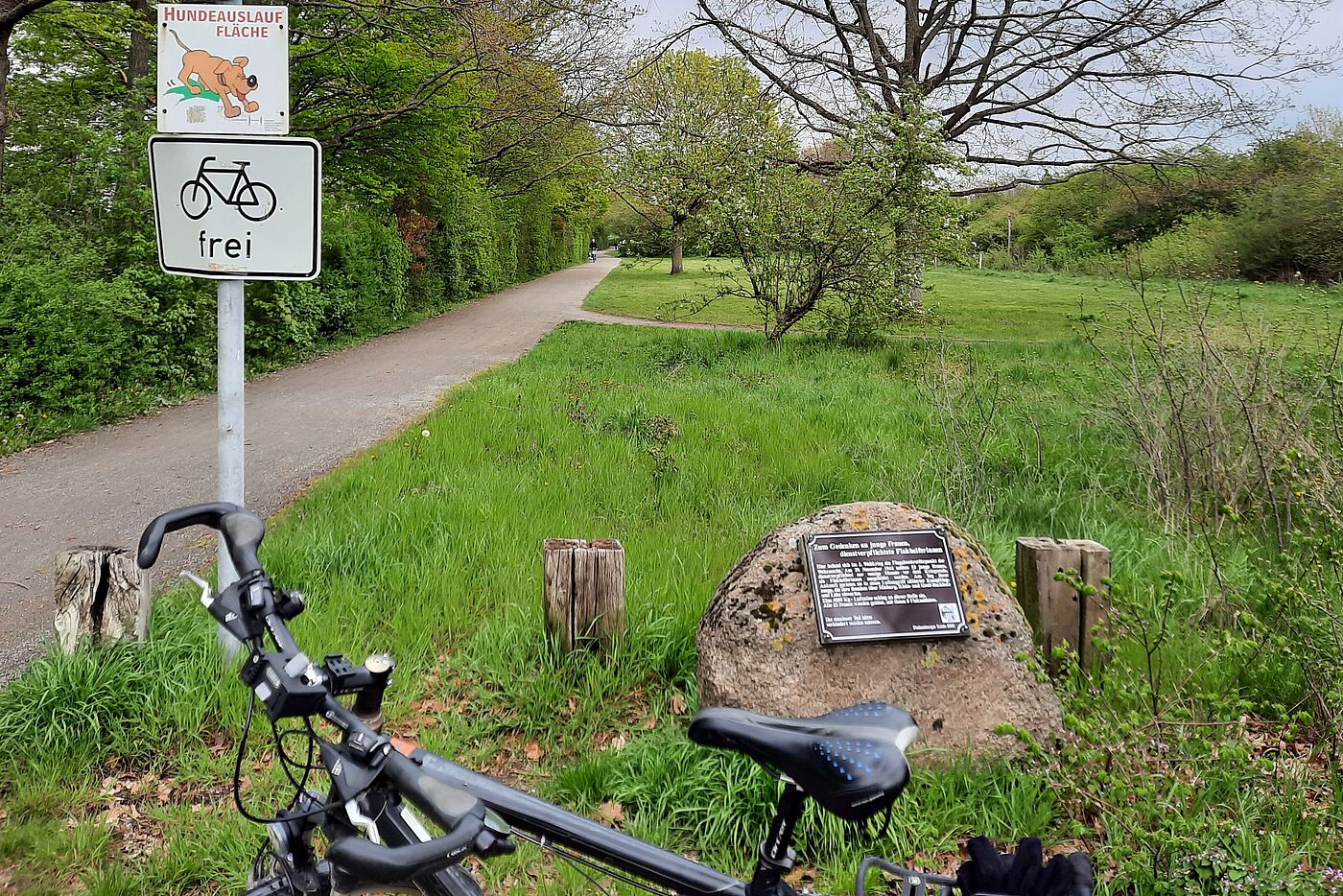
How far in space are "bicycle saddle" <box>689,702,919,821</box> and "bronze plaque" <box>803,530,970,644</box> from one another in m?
1.72

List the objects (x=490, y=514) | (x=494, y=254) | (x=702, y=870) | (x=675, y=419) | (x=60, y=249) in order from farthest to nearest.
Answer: (x=494, y=254)
(x=60, y=249)
(x=675, y=419)
(x=490, y=514)
(x=702, y=870)

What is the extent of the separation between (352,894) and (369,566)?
3.56 meters

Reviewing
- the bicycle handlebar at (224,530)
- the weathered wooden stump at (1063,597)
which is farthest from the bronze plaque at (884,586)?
the bicycle handlebar at (224,530)

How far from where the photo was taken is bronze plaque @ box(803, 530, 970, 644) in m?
3.05

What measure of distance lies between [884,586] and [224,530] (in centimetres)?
232

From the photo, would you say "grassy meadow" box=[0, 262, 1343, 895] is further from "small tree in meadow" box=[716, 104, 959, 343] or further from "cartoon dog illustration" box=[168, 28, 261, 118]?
"small tree in meadow" box=[716, 104, 959, 343]

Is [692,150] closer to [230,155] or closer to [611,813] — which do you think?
[230,155]

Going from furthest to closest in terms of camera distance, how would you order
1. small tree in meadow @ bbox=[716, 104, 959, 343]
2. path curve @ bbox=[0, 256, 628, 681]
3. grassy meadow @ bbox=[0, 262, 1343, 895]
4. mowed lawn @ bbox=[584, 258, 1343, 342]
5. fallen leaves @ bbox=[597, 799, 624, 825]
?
mowed lawn @ bbox=[584, 258, 1343, 342]
small tree in meadow @ bbox=[716, 104, 959, 343]
path curve @ bbox=[0, 256, 628, 681]
fallen leaves @ bbox=[597, 799, 624, 825]
grassy meadow @ bbox=[0, 262, 1343, 895]

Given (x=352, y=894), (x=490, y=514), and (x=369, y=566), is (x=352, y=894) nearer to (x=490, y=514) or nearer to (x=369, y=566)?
(x=369, y=566)

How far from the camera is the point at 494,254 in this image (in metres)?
29.3

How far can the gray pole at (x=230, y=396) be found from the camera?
330 cm

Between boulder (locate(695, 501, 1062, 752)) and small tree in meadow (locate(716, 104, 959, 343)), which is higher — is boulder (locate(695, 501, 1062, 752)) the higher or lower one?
the lower one

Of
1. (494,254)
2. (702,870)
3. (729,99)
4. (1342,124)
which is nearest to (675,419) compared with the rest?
(702,870)

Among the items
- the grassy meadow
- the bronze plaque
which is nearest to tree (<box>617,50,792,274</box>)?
the grassy meadow
